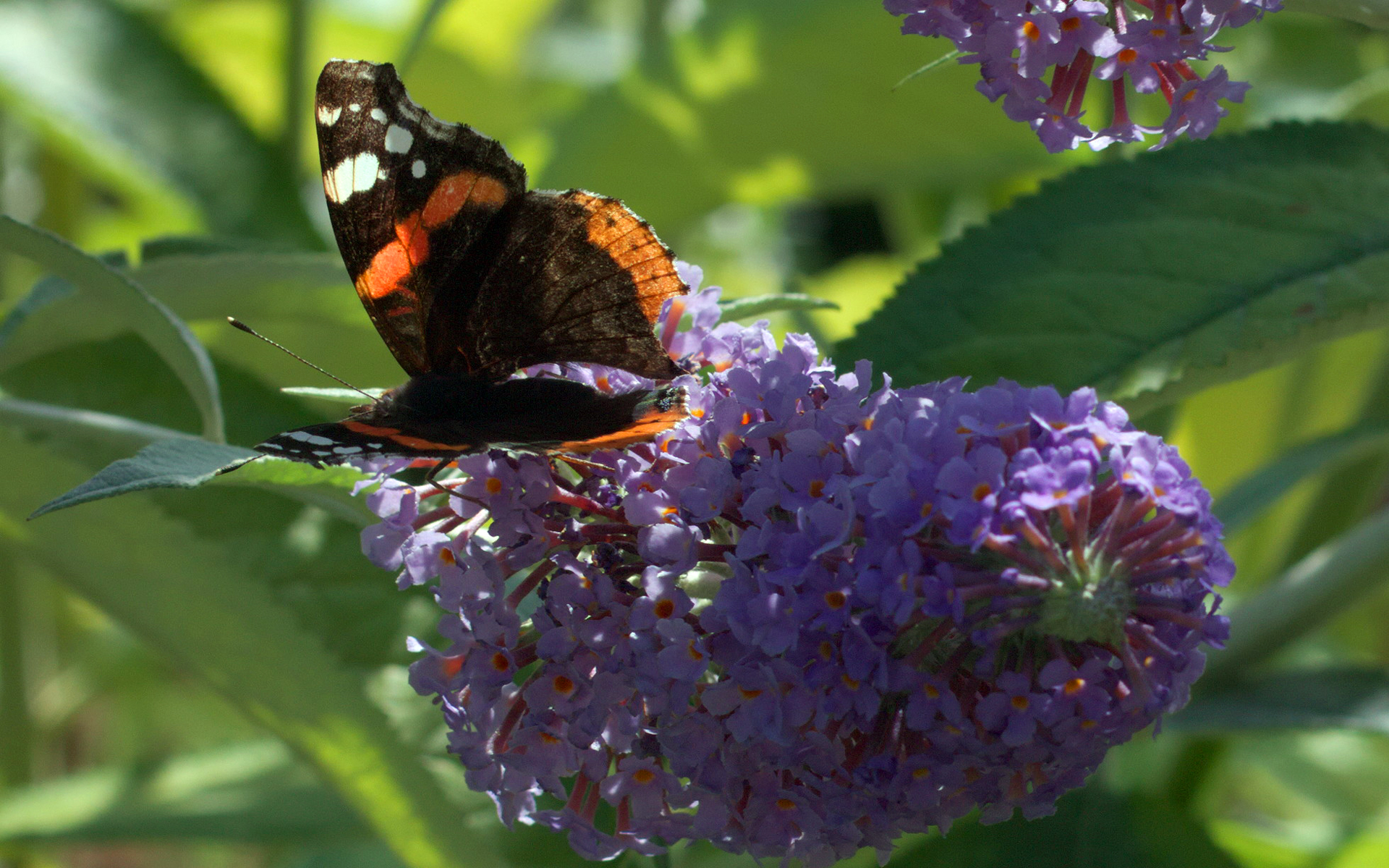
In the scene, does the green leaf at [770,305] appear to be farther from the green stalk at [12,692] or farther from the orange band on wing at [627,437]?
the green stalk at [12,692]

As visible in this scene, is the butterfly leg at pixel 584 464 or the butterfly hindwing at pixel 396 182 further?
the butterfly hindwing at pixel 396 182

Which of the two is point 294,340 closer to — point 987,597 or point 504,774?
point 504,774

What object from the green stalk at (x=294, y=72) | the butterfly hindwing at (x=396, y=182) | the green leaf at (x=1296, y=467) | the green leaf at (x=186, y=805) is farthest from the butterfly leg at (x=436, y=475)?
the green stalk at (x=294, y=72)

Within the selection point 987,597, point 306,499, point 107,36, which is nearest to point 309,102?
point 107,36

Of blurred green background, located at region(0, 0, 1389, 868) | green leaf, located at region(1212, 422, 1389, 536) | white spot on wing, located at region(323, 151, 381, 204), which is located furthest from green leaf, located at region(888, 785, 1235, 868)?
white spot on wing, located at region(323, 151, 381, 204)

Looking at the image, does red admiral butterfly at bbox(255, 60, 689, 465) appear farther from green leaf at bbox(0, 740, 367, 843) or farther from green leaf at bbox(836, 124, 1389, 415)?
green leaf at bbox(0, 740, 367, 843)
